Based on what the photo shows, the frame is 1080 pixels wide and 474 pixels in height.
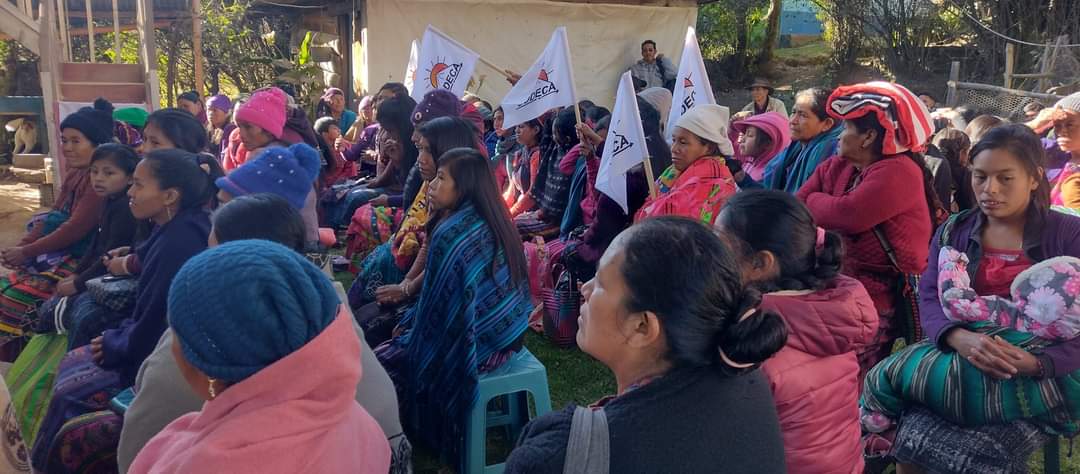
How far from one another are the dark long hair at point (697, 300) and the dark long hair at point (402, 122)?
439cm

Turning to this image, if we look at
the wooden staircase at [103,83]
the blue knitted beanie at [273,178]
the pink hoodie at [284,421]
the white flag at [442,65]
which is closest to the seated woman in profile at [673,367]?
the pink hoodie at [284,421]

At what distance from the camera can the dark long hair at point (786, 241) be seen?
7.16 feet

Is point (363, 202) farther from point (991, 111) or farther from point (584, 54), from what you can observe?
point (991, 111)

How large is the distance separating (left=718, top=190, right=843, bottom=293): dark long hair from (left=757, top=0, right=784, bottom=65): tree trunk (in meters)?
17.2

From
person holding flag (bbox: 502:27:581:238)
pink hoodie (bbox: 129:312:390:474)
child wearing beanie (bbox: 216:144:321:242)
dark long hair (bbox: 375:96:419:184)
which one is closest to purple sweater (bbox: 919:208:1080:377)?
pink hoodie (bbox: 129:312:390:474)

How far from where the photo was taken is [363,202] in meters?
6.52

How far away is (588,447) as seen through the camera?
131 cm

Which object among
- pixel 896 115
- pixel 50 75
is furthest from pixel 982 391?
pixel 50 75

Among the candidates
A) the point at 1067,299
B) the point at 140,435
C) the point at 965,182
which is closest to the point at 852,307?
the point at 1067,299

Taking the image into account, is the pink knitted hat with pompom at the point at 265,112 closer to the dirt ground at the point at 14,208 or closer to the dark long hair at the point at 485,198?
the dark long hair at the point at 485,198

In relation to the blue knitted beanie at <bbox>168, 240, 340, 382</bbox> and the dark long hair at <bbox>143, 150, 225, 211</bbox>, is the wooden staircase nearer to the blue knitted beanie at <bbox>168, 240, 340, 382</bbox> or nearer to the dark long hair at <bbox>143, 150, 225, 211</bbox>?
the dark long hair at <bbox>143, 150, 225, 211</bbox>

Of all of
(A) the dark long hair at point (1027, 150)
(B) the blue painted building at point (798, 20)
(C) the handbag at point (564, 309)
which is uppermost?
(B) the blue painted building at point (798, 20)

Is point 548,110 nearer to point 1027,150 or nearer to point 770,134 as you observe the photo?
point 770,134

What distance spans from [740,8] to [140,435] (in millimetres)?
18683
